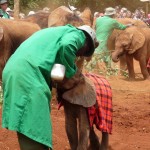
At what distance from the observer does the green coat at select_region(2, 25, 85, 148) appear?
387 cm

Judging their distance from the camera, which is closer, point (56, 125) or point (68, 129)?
point (68, 129)

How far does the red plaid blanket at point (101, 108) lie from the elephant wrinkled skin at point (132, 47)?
25.6 ft

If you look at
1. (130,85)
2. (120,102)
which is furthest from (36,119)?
(130,85)

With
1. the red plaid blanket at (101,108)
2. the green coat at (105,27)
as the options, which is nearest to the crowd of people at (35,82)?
the red plaid blanket at (101,108)

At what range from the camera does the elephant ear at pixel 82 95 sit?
184 inches

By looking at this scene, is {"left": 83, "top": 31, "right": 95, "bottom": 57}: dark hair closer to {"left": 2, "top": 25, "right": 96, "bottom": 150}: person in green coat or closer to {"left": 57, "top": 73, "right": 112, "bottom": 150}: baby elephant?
{"left": 2, "top": 25, "right": 96, "bottom": 150}: person in green coat

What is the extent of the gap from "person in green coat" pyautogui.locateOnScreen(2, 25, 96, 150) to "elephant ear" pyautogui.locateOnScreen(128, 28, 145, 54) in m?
9.28

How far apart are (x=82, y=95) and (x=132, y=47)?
8.76m

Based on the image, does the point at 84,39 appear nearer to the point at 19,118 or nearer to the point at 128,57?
the point at 19,118

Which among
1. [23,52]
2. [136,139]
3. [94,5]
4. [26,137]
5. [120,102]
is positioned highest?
[23,52]

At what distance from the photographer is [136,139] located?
6629 millimetres

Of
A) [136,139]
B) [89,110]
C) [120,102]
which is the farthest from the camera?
[120,102]

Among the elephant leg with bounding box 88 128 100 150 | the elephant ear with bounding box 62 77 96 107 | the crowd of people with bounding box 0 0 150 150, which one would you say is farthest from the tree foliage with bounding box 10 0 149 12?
the crowd of people with bounding box 0 0 150 150

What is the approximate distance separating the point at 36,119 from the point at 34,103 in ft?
0.42
